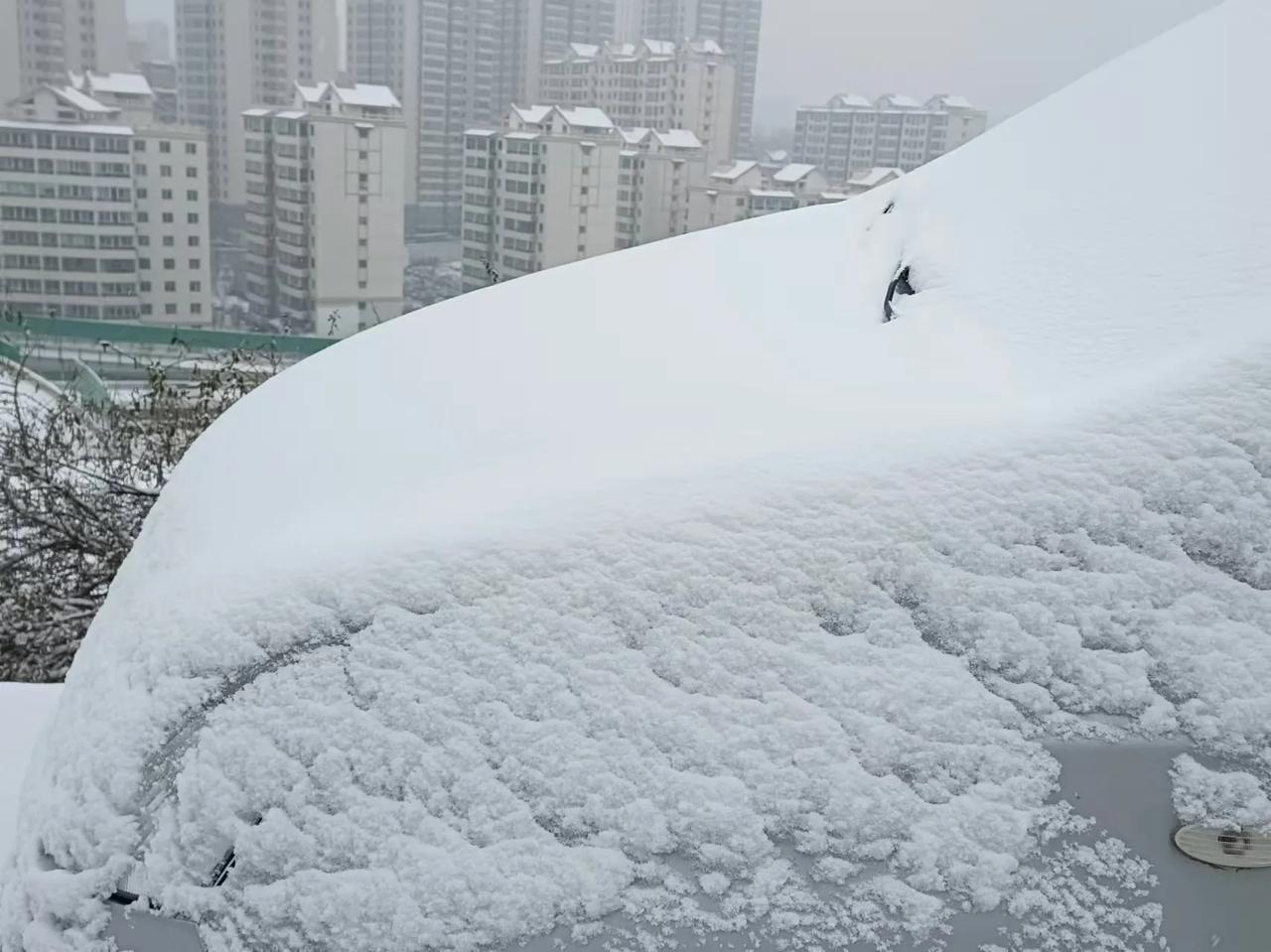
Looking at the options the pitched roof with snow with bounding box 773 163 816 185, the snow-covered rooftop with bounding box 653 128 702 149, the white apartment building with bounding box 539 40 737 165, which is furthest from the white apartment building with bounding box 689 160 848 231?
the white apartment building with bounding box 539 40 737 165

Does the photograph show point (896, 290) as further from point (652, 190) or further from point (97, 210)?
point (97, 210)

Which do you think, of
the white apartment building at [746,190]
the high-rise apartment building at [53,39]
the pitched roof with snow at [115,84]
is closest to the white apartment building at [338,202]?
the pitched roof with snow at [115,84]

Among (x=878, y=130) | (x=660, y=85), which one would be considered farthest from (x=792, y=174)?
(x=660, y=85)

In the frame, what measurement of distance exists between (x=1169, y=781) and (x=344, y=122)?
2280cm

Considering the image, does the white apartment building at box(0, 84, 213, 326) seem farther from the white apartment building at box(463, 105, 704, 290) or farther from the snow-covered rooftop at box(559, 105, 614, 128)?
the snow-covered rooftop at box(559, 105, 614, 128)

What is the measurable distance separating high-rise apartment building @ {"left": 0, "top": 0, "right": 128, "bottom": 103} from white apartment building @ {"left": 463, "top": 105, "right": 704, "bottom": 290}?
37.7 ft

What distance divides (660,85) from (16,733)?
29.2 metres

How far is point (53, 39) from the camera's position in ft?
91.3

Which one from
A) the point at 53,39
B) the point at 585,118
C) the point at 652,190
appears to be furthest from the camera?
the point at 53,39

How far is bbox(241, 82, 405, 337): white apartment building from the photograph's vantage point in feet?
72.6

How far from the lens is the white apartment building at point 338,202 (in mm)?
22125

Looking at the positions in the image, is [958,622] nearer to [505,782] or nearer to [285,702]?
[505,782]

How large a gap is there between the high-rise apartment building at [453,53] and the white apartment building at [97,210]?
27.4 feet

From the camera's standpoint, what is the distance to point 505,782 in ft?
4.45
